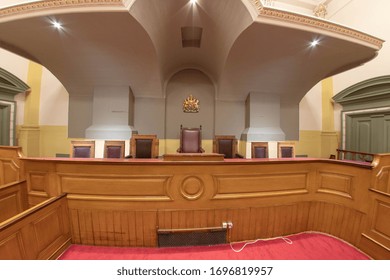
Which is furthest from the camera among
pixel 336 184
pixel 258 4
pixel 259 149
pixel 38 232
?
pixel 259 149

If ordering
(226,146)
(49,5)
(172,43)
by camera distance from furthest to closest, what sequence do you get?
(172,43) < (226,146) < (49,5)

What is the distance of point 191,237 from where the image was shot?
1.96 metres

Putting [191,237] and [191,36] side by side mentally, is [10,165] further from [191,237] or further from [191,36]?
[191,36]

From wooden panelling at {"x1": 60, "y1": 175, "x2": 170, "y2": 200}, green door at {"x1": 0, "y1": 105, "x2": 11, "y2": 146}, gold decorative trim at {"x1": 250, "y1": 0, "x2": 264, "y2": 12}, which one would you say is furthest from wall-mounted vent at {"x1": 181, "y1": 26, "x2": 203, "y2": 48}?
green door at {"x1": 0, "y1": 105, "x2": 11, "y2": 146}

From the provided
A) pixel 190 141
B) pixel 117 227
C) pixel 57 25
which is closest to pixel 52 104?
pixel 57 25

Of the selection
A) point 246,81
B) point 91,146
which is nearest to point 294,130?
point 246,81

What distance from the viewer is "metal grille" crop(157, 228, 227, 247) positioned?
1940mm

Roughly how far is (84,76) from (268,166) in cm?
514

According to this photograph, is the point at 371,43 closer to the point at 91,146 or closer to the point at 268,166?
the point at 268,166

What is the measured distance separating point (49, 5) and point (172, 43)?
2573 millimetres

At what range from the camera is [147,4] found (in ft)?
10.7

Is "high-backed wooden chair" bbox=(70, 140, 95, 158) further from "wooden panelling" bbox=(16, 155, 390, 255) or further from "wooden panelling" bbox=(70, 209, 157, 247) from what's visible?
"wooden panelling" bbox=(70, 209, 157, 247)

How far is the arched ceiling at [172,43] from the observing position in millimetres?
3219

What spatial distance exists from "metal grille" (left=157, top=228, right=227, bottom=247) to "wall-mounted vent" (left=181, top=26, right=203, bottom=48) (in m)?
4.40
